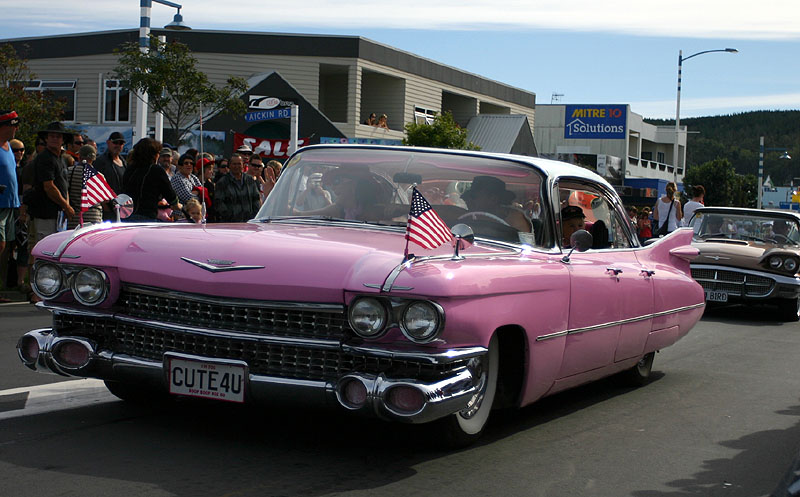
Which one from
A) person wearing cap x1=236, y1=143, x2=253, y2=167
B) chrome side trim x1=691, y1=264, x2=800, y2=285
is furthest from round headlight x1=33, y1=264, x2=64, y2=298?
chrome side trim x1=691, y1=264, x2=800, y2=285

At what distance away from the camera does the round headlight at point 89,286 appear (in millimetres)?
4883

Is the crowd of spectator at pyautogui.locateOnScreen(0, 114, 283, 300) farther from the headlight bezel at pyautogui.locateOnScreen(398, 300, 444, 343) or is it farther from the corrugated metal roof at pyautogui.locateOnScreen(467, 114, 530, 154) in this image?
the corrugated metal roof at pyautogui.locateOnScreen(467, 114, 530, 154)

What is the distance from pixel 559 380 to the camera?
562 centimetres

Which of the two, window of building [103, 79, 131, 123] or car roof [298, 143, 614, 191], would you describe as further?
window of building [103, 79, 131, 123]

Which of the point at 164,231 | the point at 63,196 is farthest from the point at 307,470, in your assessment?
the point at 63,196

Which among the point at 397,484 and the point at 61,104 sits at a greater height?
the point at 61,104

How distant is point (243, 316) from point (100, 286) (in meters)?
0.80

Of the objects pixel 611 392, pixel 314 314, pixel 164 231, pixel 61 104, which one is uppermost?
pixel 61 104

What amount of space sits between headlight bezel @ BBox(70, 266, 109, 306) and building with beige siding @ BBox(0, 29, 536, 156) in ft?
105

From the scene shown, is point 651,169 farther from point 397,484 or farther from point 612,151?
point 397,484

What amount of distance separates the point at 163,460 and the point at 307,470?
0.65 meters

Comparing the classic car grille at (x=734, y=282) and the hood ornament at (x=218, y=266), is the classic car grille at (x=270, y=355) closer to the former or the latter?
the hood ornament at (x=218, y=266)

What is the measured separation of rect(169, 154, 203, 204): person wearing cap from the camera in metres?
12.9

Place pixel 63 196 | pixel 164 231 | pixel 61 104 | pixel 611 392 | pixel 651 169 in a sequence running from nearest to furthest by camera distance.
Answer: pixel 164 231
pixel 611 392
pixel 63 196
pixel 61 104
pixel 651 169
